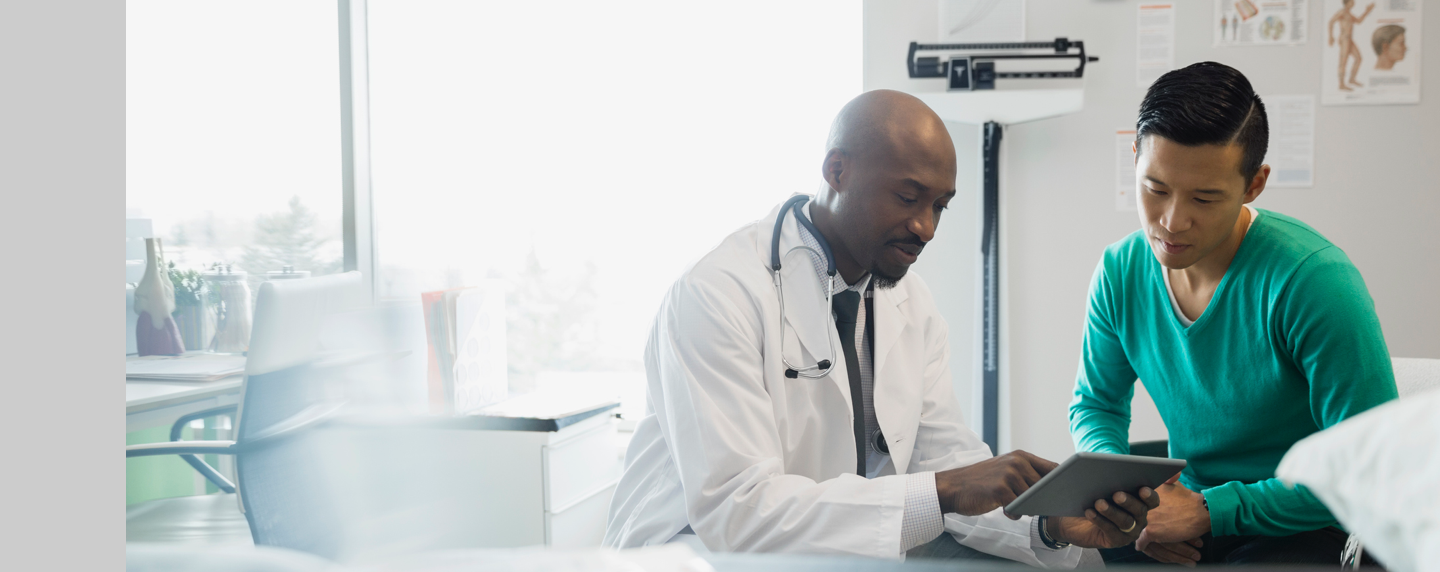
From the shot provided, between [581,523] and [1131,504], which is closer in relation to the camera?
[1131,504]

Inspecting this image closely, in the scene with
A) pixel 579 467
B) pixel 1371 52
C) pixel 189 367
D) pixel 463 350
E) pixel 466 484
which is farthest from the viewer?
pixel 1371 52

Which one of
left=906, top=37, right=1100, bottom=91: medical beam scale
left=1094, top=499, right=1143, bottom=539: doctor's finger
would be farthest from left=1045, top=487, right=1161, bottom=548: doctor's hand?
left=906, top=37, right=1100, bottom=91: medical beam scale

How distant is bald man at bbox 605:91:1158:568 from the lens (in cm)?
106

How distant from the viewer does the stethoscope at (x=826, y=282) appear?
1.26m

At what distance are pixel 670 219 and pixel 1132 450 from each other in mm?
1577

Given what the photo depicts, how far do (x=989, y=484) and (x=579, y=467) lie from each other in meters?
1.27

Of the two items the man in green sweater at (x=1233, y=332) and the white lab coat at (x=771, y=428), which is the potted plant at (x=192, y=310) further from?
the man in green sweater at (x=1233, y=332)

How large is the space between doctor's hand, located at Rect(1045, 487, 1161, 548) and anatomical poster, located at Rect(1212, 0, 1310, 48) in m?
1.86

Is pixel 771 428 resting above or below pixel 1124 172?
below

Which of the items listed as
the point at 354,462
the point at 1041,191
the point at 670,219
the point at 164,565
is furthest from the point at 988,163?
the point at 164,565

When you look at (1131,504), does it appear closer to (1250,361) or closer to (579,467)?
(1250,361)

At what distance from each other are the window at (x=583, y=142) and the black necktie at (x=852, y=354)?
1.20 meters

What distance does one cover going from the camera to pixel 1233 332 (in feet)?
4.04

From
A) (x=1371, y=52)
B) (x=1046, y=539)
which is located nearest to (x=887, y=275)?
(x=1046, y=539)
